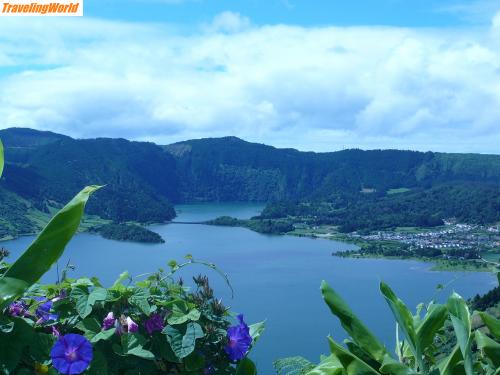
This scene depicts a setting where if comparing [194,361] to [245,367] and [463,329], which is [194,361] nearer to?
[245,367]

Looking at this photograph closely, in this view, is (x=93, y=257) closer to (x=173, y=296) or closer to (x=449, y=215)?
(x=173, y=296)

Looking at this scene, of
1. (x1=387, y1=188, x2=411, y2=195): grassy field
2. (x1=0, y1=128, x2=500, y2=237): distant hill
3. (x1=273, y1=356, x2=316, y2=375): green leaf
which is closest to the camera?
(x1=273, y1=356, x2=316, y2=375): green leaf

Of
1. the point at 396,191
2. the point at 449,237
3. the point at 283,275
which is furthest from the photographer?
the point at 396,191

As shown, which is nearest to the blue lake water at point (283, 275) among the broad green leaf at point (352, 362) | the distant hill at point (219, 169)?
the broad green leaf at point (352, 362)

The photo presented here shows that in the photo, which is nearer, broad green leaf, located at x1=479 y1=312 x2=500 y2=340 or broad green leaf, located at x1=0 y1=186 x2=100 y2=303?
broad green leaf, located at x1=0 y1=186 x2=100 y2=303

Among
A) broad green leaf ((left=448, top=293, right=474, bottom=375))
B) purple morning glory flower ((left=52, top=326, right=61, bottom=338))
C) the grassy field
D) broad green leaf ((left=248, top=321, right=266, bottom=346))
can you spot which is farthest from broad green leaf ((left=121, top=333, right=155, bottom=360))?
the grassy field

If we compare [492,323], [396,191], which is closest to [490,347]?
[492,323]

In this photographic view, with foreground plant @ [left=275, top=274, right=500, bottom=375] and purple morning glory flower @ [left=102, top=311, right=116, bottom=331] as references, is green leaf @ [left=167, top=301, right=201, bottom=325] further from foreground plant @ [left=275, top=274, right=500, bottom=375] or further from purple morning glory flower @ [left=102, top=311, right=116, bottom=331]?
foreground plant @ [left=275, top=274, right=500, bottom=375]
